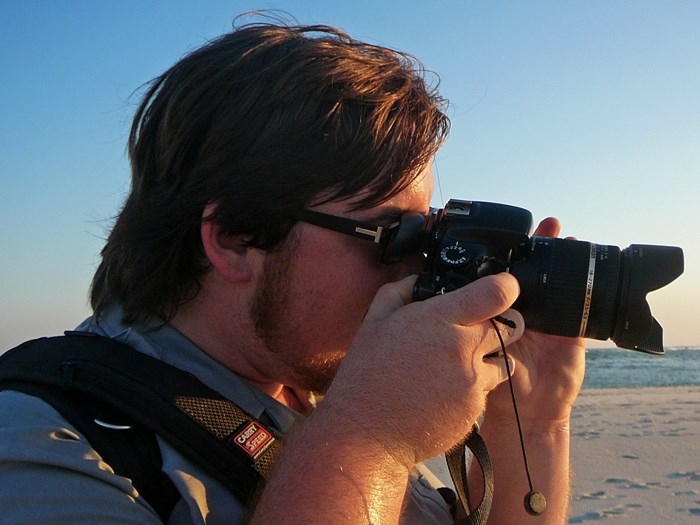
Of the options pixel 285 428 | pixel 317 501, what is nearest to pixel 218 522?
pixel 317 501

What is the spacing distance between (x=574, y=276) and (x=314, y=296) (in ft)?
2.11

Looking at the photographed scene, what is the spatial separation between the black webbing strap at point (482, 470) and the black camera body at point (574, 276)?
12.5 inches

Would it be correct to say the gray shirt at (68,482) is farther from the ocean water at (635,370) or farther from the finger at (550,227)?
the ocean water at (635,370)

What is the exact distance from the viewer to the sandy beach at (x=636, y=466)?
3.87 metres

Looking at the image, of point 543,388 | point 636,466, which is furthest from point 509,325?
point 636,466

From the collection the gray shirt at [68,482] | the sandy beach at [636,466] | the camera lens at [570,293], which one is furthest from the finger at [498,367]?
the sandy beach at [636,466]

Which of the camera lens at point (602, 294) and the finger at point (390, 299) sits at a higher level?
the camera lens at point (602, 294)

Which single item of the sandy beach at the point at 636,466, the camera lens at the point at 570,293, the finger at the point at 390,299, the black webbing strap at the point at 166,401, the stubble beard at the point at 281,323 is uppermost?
the camera lens at the point at 570,293

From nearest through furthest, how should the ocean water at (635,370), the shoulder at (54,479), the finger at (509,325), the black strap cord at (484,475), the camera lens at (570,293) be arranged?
the shoulder at (54,479) < the finger at (509,325) < the black strap cord at (484,475) < the camera lens at (570,293) < the ocean water at (635,370)

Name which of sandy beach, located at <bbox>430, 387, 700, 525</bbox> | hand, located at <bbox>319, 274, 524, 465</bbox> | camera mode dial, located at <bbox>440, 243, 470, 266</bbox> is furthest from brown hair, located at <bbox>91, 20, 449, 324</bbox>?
sandy beach, located at <bbox>430, 387, 700, 525</bbox>

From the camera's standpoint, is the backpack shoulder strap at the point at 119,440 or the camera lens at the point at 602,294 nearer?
the backpack shoulder strap at the point at 119,440

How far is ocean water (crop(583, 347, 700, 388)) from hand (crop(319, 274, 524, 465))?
13.4m

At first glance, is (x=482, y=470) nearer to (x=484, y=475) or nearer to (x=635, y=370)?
(x=484, y=475)

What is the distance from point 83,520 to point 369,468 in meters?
0.46
